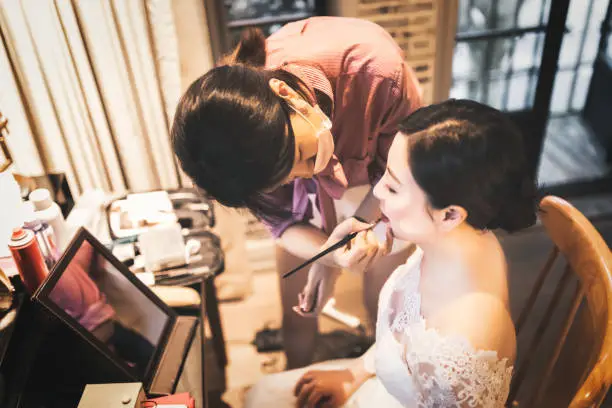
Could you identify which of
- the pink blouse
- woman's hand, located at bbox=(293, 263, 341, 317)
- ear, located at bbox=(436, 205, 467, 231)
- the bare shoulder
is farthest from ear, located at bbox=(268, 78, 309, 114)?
woman's hand, located at bbox=(293, 263, 341, 317)

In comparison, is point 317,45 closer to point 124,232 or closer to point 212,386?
point 124,232

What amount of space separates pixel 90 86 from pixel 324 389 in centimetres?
123

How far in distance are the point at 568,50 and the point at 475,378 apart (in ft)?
10.8

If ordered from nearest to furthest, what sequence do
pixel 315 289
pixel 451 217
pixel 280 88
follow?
pixel 451 217 → pixel 280 88 → pixel 315 289

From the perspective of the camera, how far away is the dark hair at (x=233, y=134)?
1049 millimetres

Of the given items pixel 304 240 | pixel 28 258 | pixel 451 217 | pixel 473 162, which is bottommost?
pixel 304 240

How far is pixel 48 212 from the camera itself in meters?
1.49

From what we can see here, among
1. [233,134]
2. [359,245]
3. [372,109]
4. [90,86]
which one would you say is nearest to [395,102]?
[372,109]

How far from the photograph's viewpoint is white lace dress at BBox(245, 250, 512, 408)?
3.37 ft

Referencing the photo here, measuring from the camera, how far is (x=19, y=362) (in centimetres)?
111

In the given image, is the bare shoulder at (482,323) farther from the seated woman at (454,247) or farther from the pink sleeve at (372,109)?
the pink sleeve at (372,109)

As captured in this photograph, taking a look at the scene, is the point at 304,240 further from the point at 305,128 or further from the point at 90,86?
the point at 90,86

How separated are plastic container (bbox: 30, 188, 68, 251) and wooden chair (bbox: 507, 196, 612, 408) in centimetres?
118

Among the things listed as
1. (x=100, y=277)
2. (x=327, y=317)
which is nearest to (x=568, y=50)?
(x=327, y=317)
